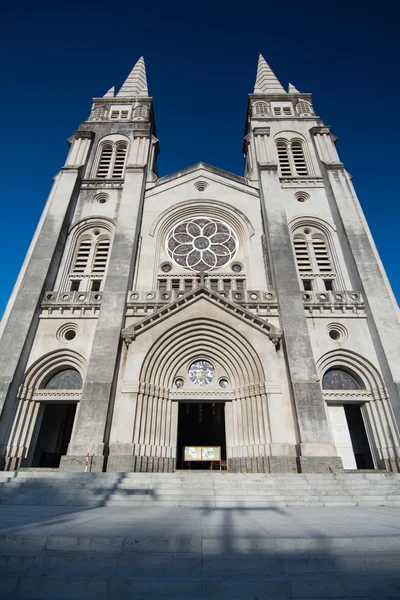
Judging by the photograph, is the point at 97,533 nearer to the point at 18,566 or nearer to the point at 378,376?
the point at 18,566

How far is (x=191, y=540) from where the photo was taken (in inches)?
129

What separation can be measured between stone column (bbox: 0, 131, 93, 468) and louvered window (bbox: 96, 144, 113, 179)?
6.17 ft

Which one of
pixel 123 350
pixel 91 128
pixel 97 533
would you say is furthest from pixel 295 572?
pixel 91 128

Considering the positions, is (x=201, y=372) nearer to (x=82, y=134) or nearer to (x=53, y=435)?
(x=53, y=435)

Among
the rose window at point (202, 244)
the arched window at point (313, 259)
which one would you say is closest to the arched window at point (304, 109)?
the arched window at point (313, 259)

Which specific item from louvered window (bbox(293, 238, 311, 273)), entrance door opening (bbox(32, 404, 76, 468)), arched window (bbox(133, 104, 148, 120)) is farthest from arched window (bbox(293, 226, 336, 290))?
arched window (bbox(133, 104, 148, 120))

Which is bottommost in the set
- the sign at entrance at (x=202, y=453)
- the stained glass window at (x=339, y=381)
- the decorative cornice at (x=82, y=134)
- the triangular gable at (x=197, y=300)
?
the sign at entrance at (x=202, y=453)

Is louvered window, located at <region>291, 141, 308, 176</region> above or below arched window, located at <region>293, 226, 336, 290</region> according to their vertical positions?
above

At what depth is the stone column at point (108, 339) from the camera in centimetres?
1170

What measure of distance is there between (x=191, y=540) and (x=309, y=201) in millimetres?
21086

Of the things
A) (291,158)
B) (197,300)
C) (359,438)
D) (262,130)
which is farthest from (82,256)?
(359,438)

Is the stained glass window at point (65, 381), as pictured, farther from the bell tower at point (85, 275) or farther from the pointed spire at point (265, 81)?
the pointed spire at point (265, 81)

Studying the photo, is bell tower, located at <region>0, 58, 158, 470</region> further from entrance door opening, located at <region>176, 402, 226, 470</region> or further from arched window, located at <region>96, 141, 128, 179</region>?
entrance door opening, located at <region>176, 402, 226, 470</region>

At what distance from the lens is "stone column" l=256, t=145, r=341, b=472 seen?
11539mm
